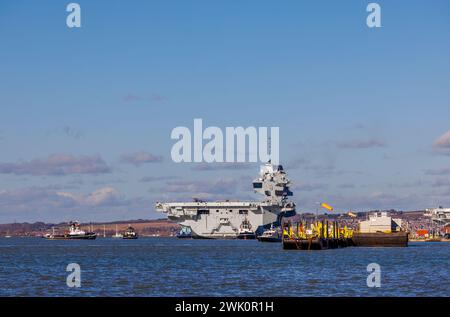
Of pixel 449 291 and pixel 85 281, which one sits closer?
pixel 449 291

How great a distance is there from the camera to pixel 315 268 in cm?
8238

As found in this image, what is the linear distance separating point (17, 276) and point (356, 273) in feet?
103

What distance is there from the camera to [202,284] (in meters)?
61.9

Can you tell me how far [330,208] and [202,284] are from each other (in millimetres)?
111094

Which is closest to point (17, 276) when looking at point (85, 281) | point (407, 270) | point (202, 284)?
point (85, 281)
